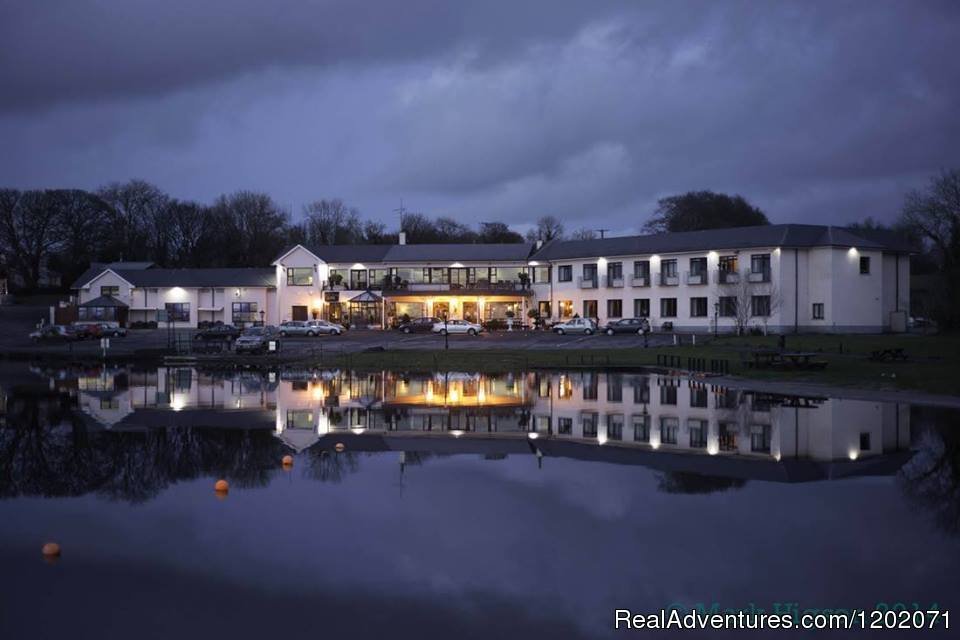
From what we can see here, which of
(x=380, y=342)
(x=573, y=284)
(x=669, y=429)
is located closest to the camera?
(x=669, y=429)

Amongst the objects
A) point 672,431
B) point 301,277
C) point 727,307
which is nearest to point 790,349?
point 727,307

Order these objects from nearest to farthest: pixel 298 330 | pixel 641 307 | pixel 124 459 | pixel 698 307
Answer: pixel 124 459 → pixel 698 307 → pixel 298 330 → pixel 641 307

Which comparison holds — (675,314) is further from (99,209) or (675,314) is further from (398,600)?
(99,209)

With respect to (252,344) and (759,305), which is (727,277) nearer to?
(759,305)

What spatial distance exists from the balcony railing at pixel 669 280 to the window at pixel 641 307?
2.08 m

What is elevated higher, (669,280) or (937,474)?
(669,280)

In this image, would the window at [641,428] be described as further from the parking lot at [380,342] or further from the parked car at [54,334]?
the parked car at [54,334]

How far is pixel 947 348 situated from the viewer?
38.8 m

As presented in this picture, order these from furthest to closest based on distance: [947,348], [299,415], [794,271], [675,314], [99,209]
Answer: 1. [99,209]
2. [675,314]
3. [794,271]
4. [947,348]
5. [299,415]

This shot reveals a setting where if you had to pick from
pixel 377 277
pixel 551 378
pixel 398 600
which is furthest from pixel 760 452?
pixel 377 277

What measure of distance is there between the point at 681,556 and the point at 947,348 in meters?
35.8

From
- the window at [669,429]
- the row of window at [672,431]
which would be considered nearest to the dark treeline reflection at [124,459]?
the row of window at [672,431]

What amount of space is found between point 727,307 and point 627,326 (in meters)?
7.63

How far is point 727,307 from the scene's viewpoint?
194 ft
